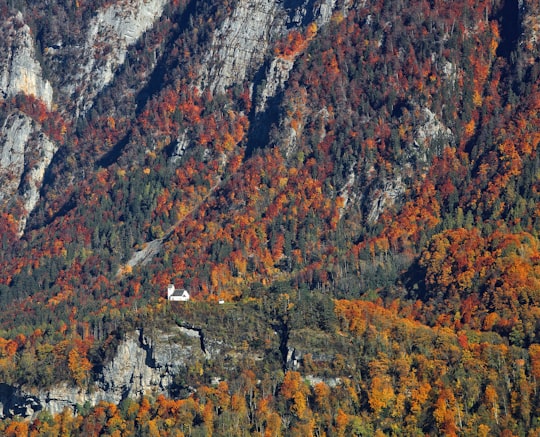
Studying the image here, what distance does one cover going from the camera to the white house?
18912 cm

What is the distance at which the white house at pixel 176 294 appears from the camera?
189125mm

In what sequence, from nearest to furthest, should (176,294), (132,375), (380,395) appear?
1. (380,395)
2. (132,375)
3. (176,294)

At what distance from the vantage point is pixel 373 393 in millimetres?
151000

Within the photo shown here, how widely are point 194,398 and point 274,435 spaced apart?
13.9 meters

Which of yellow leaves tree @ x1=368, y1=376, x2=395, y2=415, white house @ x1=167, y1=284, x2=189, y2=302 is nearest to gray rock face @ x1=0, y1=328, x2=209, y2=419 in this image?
white house @ x1=167, y1=284, x2=189, y2=302

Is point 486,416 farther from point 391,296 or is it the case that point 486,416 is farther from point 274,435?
point 391,296

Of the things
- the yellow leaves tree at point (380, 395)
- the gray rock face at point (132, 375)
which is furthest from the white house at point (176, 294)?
the yellow leaves tree at point (380, 395)

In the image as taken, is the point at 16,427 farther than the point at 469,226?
No

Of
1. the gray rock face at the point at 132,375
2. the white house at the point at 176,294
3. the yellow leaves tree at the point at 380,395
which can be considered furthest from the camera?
the white house at the point at 176,294

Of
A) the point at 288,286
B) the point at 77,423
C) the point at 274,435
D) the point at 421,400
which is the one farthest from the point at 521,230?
the point at 77,423

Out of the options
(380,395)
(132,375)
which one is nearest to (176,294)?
(132,375)

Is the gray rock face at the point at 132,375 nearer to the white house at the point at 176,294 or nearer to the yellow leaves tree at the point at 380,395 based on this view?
the white house at the point at 176,294

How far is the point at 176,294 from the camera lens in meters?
192

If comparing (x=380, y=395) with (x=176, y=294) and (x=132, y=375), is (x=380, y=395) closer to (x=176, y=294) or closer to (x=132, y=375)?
(x=132, y=375)
